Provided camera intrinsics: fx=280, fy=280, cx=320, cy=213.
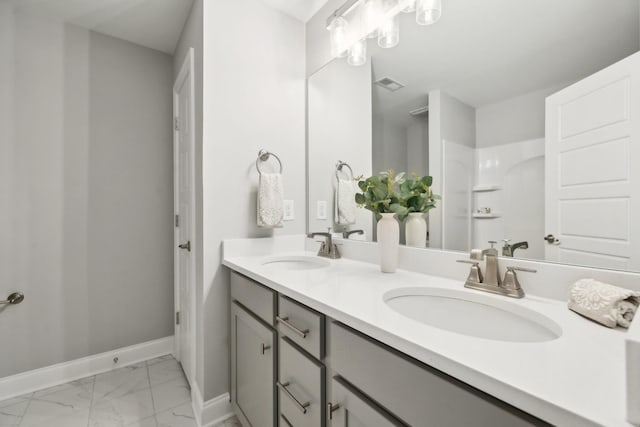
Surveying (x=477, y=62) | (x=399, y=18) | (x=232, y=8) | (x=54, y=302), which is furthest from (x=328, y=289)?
(x=54, y=302)

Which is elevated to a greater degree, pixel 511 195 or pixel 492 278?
pixel 511 195

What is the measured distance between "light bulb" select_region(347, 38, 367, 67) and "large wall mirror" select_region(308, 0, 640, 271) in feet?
0.24

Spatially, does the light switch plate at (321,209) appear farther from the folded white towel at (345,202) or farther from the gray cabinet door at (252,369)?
the gray cabinet door at (252,369)

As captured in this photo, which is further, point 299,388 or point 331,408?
point 299,388

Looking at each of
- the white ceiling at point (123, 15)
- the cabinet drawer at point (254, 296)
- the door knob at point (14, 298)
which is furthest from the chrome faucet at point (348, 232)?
the door knob at point (14, 298)

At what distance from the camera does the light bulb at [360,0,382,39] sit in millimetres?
1375

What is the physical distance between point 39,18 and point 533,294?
3001 mm

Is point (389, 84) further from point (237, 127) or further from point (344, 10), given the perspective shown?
point (237, 127)

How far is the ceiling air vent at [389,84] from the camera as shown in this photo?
1323mm

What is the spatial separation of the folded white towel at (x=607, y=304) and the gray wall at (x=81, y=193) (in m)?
2.42

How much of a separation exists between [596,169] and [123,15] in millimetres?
2532

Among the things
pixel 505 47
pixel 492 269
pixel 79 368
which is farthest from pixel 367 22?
pixel 79 368

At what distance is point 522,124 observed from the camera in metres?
0.90

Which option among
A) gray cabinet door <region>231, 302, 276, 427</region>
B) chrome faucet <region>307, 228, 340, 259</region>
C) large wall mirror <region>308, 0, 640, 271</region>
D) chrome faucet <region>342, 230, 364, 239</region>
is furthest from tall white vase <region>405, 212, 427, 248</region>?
gray cabinet door <region>231, 302, 276, 427</region>
